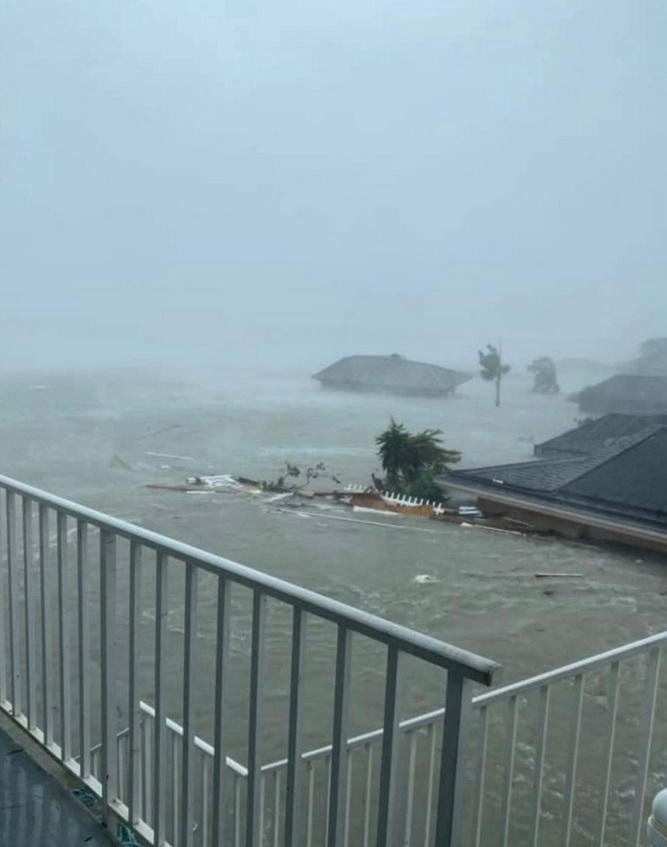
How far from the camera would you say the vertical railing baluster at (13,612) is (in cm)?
155

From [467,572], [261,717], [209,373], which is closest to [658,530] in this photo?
[467,572]

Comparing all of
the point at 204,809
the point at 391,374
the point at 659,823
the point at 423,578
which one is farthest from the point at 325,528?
the point at 391,374

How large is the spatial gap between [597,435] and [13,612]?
1842 cm

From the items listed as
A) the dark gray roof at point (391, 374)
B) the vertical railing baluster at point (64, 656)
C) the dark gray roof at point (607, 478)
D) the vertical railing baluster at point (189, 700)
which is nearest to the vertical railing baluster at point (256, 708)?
the vertical railing baluster at point (189, 700)

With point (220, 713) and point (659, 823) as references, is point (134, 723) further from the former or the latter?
point (659, 823)

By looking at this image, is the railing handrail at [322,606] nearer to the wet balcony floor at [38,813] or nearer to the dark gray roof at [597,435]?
the wet balcony floor at [38,813]

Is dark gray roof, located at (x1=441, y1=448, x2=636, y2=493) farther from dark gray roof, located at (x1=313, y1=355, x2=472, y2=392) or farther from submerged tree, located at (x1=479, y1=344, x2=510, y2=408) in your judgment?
dark gray roof, located at (x1=313, y1=355, x2=472, y2=392)

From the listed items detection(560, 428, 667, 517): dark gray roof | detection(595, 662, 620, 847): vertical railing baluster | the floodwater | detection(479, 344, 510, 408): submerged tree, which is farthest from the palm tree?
detection(595, 662, 620, 847): vertical railing baluster

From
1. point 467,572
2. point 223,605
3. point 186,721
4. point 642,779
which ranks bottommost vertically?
point 467,572

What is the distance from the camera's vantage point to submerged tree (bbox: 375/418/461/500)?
19.0 meters

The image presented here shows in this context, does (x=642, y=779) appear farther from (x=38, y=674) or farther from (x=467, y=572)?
(x=467, y=572)

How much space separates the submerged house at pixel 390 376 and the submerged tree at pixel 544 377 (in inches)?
111

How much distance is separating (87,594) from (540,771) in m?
0.92

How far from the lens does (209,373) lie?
119ft
